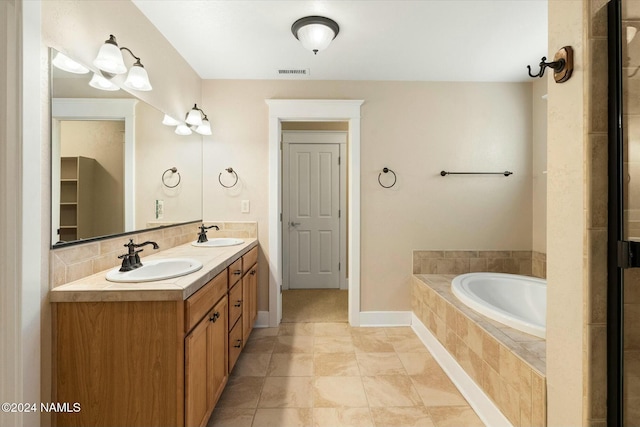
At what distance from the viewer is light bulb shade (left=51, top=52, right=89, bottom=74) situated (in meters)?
1.22

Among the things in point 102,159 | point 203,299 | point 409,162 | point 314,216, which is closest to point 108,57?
point 102,159

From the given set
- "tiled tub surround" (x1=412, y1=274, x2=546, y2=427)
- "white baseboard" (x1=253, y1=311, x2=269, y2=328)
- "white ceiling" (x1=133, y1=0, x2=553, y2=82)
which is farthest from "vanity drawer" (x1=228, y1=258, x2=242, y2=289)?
"white ceiling" (x1=133, y1=0, x2=553, y2=82)

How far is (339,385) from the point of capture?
1889 mm

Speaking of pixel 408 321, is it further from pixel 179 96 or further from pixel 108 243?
pixel 179 96

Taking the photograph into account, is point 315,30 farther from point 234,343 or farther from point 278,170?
point 234,343

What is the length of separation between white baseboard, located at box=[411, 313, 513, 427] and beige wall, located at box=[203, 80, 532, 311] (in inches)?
21.9

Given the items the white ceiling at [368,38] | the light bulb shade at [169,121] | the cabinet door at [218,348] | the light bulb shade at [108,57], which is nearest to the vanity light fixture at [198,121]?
the light bulb shade at [169,121]

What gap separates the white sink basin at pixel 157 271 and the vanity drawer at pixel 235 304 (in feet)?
1.16

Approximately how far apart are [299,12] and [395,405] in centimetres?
252

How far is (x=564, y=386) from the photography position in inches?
42.0

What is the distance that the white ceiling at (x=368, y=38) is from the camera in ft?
5.90

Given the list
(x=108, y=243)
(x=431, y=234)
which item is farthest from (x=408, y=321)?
(x=108, y=243)

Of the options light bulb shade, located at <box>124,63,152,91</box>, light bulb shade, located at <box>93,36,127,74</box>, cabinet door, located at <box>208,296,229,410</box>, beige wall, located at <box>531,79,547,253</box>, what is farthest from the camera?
beige wall, located at <box>531,79,547,253</box>

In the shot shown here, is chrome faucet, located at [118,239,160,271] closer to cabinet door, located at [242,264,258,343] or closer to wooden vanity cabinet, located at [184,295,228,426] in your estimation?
wooden vanity cabinet, located at [184,295,228,426]
